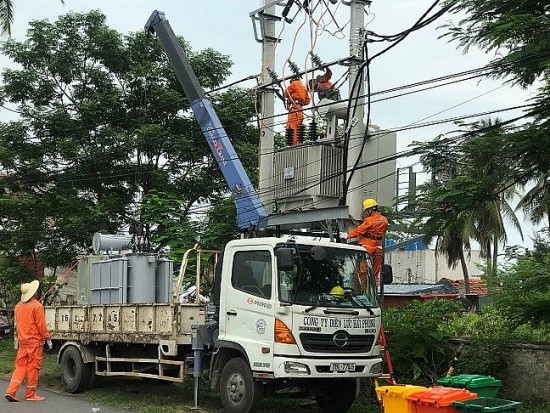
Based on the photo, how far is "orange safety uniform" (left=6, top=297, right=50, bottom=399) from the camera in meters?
12.2

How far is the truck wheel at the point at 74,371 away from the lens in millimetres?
13297

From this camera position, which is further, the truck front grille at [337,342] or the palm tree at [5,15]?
the palm tree at [5,15]

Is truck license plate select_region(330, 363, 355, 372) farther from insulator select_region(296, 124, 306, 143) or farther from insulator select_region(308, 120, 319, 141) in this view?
insulator select_region(296, 124, 306, 143)

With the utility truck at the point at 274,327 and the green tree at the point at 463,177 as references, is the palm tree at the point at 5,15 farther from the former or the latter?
the green tree at the point at 463,177

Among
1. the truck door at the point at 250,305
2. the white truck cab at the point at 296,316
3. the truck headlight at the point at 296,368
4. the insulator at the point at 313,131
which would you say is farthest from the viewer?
the insulator at the point at 313,131

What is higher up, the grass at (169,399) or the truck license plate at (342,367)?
the truck license plate at (342,367)

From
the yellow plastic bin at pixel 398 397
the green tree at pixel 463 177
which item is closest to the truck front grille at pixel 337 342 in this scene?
the yellow plastic bin at pixel 398 397

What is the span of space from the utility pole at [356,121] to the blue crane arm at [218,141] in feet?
5.56

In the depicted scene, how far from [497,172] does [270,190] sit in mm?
5554

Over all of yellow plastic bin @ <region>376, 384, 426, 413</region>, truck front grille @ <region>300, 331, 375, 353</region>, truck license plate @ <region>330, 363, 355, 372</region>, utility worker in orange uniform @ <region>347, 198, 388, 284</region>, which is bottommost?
yellow plastic bin @ <region>376, 384, 426, 413</region>

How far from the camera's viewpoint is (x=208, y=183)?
24.6 meters

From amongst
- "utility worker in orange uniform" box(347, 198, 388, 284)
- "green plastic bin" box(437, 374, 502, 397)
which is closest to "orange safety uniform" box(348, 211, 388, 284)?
"utility worker in orange uniform" box(347, 198, 388, 284)

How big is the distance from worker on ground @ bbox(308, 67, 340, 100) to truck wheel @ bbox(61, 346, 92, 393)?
6.43m

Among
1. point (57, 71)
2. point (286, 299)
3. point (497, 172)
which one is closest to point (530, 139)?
point (497, 172)
